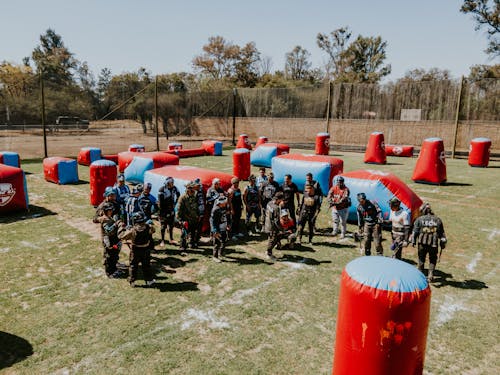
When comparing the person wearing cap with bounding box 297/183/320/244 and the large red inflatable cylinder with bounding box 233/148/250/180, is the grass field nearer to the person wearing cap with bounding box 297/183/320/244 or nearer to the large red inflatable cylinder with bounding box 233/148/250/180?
the person wearing cap with bounding box 297/183/320/244

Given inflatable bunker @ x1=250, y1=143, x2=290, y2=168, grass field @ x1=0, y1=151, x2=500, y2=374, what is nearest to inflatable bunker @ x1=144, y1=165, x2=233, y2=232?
grass field @ x1=0, y1=151, x2=500, y2=374

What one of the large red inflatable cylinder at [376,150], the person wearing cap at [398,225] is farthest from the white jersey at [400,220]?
the large red inflatable cylinder at [376,150]

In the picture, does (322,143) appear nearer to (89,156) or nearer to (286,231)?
(89,156)

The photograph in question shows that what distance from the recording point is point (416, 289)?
359 cm

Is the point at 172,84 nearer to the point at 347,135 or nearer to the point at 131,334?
the point at 347,135

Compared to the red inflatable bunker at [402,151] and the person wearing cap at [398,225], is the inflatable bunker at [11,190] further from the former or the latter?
the red inflatable bunker at [402,151]

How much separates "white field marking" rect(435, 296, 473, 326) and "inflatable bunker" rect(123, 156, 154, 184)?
1142cm

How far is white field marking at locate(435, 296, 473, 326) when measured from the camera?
5.93m

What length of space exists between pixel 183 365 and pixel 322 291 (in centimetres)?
305

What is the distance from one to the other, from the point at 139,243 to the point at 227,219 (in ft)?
8.31

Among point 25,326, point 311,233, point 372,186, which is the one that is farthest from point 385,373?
point 372,186

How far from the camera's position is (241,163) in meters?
17.3


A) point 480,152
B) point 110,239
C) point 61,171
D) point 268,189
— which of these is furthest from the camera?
point 480,152

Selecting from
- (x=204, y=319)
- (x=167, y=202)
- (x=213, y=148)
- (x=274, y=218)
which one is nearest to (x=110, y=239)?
(x=167, y=202)
